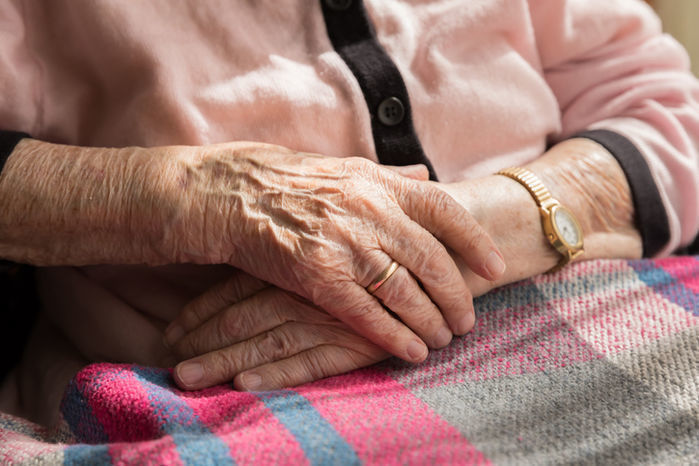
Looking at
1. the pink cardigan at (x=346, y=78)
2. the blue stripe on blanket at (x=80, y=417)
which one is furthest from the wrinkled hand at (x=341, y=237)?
the blue stripe on blanket at (x=80, y=417)

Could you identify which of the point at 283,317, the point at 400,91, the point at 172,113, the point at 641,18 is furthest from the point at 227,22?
the point at 641,18

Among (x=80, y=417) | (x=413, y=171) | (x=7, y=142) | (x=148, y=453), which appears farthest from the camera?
(x=413, y=171)

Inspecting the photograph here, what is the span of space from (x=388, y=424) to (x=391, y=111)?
50 cm

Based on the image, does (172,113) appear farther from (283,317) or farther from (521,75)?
(521,75)

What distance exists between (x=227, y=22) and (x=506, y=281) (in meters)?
0.58

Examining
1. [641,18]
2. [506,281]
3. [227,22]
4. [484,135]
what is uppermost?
[227,22]

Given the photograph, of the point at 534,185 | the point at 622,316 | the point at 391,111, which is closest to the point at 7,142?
the point at 391,111

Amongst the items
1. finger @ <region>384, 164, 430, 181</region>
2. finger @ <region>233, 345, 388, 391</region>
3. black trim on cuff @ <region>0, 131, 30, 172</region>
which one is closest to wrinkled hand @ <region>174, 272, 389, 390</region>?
finger @ <region>233, 345, 388, 391</region>

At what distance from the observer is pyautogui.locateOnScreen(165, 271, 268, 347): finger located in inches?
35.8

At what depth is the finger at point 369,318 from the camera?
2.73 feet

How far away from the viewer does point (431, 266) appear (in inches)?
34.0

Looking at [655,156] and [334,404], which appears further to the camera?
[655,156]

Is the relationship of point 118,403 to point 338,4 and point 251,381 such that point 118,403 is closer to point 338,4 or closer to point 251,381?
point 251,381

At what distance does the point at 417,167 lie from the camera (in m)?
0.97
